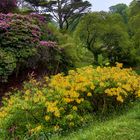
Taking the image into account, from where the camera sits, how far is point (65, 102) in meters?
8.17

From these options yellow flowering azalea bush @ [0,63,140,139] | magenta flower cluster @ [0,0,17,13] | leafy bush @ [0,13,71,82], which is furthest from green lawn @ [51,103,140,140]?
magenta flower cluster @ [0,0,17,13]

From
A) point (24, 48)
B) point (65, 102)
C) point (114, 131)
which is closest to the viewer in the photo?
point (114, 131)

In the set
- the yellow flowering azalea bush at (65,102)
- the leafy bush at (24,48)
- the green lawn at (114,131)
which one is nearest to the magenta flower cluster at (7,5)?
the leafy bush at (24,48)

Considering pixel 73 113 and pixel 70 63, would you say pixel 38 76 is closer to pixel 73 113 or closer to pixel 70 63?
pixel 70 63

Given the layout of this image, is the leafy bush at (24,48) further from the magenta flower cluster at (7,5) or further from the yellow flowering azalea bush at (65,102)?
the yellow flowering azalea bush at (65,102)

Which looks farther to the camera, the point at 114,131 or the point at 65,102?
the point at 65,102

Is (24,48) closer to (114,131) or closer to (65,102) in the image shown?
(65,102)

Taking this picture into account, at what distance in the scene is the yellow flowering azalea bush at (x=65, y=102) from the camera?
311 inches

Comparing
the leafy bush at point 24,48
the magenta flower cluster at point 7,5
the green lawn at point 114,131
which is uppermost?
the magenta flower cluster at point 7,5

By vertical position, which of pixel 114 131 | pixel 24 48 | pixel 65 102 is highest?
pixel 24 48

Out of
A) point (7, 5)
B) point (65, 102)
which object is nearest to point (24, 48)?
point (7, 5)

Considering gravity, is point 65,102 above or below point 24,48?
below

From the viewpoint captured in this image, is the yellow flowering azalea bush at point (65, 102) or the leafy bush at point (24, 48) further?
the leafy bush at point (24, 48)

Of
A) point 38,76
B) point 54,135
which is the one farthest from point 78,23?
point 54,135
